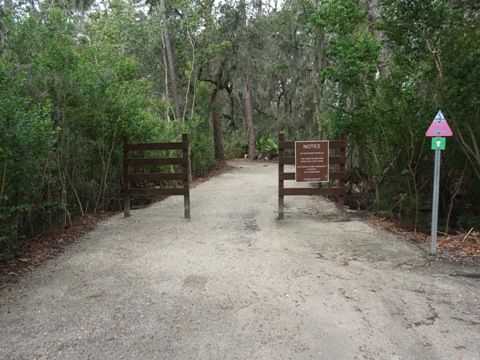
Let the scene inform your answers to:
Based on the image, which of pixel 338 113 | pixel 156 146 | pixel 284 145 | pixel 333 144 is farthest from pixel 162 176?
pixel 338 113

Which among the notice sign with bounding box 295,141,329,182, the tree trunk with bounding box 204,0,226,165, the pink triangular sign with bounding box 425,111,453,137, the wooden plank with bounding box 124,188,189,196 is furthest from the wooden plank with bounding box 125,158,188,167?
the tree trunk with bounding box 204,0,226,165

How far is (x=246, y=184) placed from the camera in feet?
45.5

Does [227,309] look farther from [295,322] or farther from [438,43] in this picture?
[438,43]

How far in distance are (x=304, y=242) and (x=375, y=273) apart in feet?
4.97

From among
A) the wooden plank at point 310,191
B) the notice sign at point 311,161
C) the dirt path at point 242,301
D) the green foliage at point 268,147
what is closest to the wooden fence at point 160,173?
the dirt path at point 242,301

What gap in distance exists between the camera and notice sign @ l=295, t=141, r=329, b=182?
7.25 metres

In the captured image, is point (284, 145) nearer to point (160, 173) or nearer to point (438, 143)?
point (160, 173)

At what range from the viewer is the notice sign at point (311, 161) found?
23.8 feet

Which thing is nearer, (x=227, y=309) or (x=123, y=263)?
(x=227, y=309)

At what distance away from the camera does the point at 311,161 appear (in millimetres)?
7277

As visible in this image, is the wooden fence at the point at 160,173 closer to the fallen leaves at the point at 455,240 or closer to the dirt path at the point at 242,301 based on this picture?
the dirt path at the point at 242,301

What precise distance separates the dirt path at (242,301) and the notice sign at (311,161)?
4.67 feet

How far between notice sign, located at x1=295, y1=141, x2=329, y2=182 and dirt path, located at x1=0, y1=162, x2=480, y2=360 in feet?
4.67

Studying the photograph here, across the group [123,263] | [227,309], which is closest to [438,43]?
[227,309]
